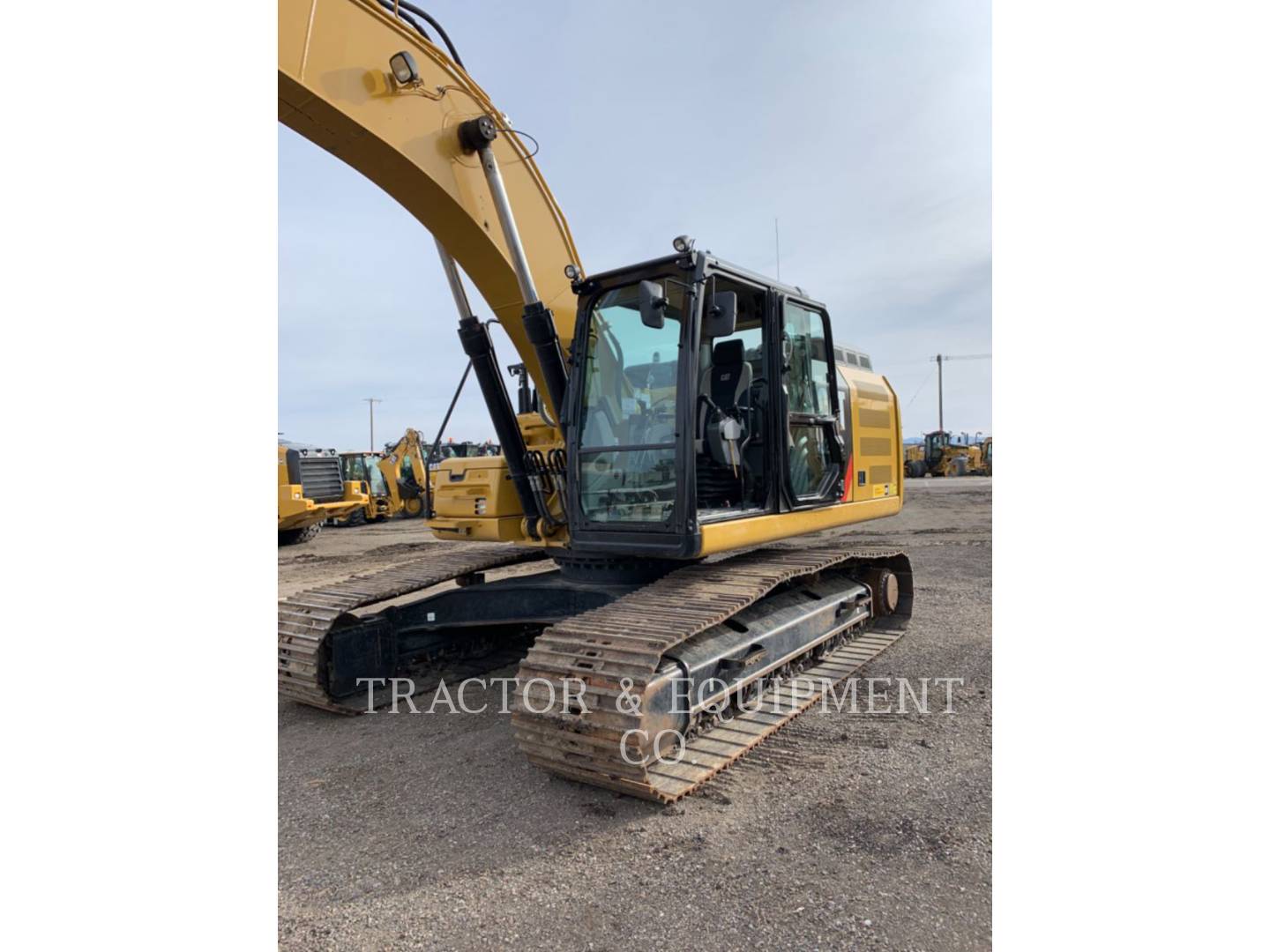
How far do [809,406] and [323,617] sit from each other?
10.9ft

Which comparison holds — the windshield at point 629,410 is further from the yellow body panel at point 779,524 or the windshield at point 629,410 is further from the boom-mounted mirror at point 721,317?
the yellow body panel at point 779,524

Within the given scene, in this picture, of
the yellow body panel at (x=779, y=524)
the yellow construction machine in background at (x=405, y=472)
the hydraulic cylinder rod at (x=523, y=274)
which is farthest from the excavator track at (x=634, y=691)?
the yellow construction machine in background at (x=405, y=472)

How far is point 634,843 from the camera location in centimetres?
318

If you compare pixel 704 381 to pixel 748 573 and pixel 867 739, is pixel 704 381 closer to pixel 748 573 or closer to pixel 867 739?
pixel 748 573

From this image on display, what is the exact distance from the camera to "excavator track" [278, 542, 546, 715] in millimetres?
4742

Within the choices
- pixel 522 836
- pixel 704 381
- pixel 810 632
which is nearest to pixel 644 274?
pixel 704 381

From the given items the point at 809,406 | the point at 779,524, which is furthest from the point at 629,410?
the point at 809,406

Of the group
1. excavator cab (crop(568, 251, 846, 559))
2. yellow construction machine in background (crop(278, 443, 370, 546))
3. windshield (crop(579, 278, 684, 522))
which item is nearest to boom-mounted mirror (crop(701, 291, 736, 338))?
excavator cab (crop(568, 251, 846, 559))

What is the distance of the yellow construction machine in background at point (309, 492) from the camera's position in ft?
47.2

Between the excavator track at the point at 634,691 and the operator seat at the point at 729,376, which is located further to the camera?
the operator seat at the point at 729,376

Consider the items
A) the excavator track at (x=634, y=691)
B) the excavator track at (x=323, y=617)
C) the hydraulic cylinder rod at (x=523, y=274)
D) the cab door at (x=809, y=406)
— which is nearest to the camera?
the excavator track at (x=634, y=691)

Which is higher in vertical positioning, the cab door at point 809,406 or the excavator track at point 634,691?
the cab door at point 809,406

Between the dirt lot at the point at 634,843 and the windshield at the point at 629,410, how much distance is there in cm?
143

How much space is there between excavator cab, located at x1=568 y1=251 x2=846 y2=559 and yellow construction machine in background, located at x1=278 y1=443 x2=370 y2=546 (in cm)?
1132
